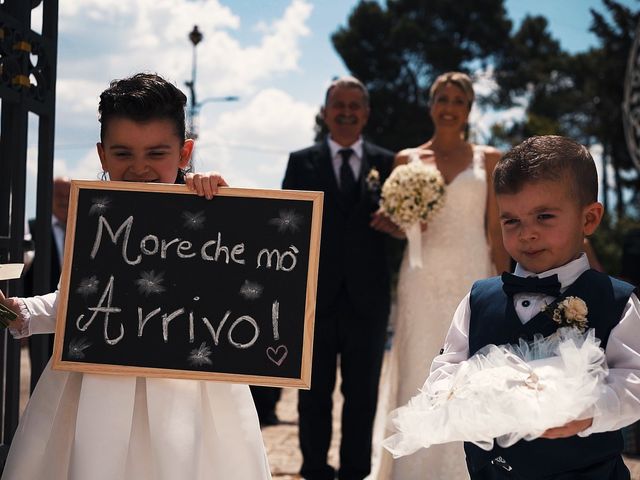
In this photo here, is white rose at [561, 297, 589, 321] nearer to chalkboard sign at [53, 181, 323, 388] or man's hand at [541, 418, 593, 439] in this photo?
man's hand at [541, 418, 593, 439]

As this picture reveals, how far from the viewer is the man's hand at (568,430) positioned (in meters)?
2.30

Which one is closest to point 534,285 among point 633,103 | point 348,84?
point 348,84

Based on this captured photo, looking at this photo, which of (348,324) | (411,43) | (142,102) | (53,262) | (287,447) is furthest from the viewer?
(411,43)

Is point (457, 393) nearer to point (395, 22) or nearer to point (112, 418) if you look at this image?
point (112, 418)

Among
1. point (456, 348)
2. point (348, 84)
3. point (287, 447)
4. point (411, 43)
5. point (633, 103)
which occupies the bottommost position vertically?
point (287, 447)

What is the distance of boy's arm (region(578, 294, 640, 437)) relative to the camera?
7.69 feet

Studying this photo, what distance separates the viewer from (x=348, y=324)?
598cm

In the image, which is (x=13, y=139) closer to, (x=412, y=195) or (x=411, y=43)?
(x=412, y=195)

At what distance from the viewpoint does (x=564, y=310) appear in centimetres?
259

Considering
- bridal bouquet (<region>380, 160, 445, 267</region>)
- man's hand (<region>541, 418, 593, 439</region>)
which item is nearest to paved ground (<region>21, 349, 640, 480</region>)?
bridal bouquet (<region>380, 160, 445, 267</region>)

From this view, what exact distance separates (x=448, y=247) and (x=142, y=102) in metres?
3.39

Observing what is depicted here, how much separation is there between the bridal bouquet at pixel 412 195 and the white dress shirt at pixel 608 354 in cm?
275

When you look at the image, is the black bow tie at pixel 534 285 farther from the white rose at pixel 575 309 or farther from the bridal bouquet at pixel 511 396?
the bridal bouquet at pixel 511 396

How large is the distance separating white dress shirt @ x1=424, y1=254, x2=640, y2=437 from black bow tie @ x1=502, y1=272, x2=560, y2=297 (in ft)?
0.14
